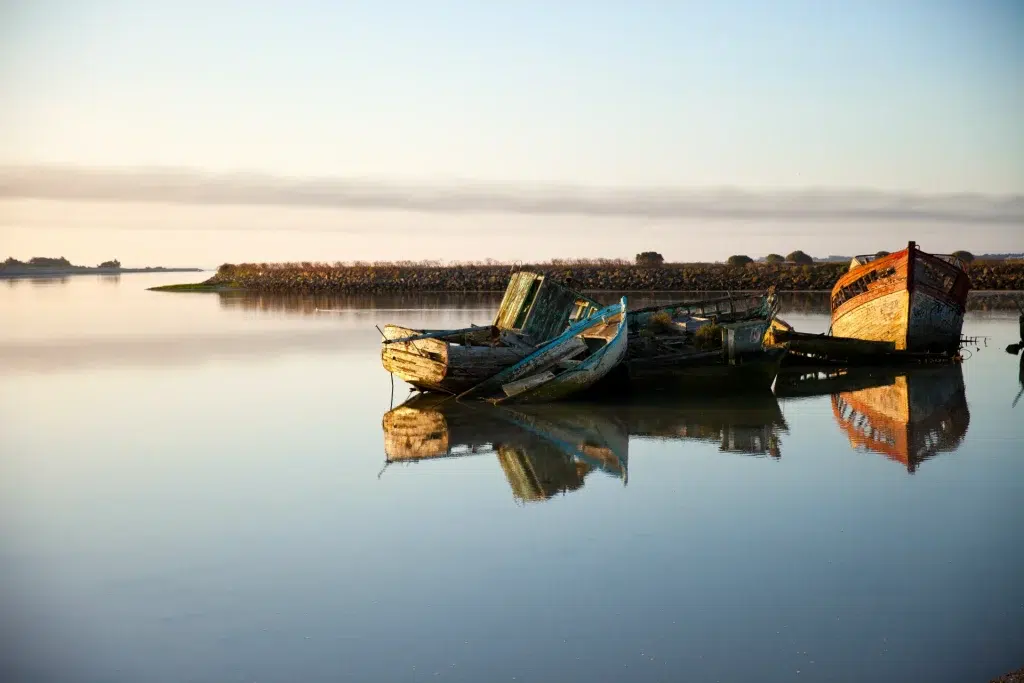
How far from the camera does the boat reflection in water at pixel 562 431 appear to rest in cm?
1477

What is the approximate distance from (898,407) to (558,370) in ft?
22.9

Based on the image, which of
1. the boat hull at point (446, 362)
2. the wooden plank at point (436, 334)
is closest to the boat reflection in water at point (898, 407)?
the boat hull at point (446, 362)

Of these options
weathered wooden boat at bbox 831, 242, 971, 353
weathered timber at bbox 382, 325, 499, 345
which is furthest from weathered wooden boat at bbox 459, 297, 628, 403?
weathered wooden boat at bbox 831, 242, 971, 353

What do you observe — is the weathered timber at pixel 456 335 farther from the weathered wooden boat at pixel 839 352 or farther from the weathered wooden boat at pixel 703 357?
the weathered wooden boat at pixel 839 352

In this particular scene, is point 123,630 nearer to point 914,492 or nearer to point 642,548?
point 642,548

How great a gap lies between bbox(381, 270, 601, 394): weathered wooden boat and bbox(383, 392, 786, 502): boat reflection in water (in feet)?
2.21

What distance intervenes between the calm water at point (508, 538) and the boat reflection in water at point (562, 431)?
8 centimetres

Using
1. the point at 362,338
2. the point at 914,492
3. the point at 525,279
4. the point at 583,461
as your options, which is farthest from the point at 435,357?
the point at 362,338

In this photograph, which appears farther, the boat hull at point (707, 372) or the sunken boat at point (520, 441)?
the boat hull at point (707, 372)

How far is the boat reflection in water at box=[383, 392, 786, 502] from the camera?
1477cm

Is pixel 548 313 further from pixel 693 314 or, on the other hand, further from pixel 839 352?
pixel 839 352

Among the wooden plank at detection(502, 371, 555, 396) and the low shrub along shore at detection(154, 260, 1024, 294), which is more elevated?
the low shrub along shore at detection(154, 260, 1024, 294)

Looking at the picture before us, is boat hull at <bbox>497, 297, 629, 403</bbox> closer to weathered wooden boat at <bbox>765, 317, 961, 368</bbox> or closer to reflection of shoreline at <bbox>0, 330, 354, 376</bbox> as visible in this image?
weathered wooden boat at <bbox>765, 317, 961, 368</bbox>

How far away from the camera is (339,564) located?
34.3 ft
